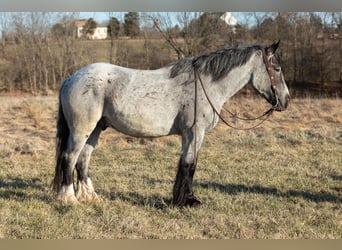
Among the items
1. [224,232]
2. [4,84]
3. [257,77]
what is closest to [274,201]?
[224,232]

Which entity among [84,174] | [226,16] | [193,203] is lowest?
[193,203]

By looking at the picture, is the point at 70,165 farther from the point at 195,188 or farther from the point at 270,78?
the point at 270,78

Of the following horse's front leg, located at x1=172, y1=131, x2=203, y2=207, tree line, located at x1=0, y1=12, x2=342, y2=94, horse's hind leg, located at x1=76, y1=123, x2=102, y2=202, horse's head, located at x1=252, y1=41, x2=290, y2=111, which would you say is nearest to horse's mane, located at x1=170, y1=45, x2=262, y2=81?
horse's head, located at x1=252, y1=41, x2=290, y2=111

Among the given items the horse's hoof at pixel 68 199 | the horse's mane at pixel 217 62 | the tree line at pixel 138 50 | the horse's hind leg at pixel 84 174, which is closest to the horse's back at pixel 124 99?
the horse's mane at pixel 217 62

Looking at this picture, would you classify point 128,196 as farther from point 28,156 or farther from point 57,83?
point 57,83

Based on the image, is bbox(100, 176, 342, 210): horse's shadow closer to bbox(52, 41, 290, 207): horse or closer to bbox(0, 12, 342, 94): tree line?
bbox(52, 41, 290, 207): horse

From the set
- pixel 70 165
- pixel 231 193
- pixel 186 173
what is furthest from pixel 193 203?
pixel 70 165

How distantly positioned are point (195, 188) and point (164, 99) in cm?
175

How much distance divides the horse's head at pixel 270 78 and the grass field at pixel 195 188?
1.42 metres

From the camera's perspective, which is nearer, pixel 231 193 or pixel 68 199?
pixel 68 199

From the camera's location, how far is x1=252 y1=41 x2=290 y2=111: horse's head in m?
4.78

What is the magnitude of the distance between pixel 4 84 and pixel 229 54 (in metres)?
17.4

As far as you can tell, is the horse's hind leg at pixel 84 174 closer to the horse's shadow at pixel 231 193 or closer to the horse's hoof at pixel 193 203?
the horse's shadow at pixel 231 193

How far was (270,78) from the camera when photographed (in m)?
A: 4.81
